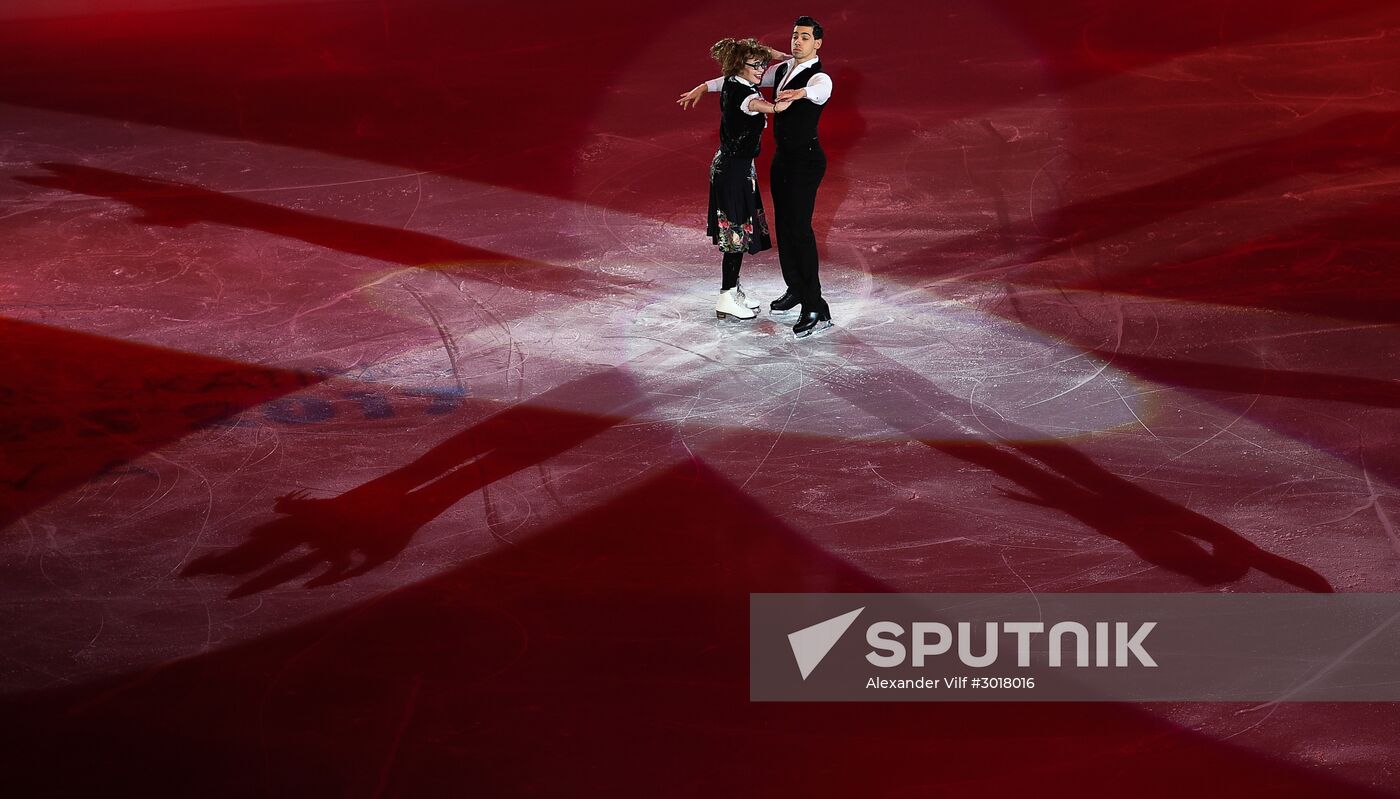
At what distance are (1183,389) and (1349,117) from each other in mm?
4303

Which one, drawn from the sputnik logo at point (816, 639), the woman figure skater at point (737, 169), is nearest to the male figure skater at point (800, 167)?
the woman figure skater at point (737, 169)

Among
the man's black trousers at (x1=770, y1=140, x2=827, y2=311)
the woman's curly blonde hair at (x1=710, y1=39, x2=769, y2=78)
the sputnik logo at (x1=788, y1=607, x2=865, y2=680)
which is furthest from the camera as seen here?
the man's black trousers at (x1=770, y1=140, x2=827, y2=311)

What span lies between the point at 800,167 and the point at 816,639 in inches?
115

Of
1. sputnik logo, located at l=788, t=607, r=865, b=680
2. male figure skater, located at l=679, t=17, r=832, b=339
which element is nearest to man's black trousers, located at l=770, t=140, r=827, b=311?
male figure skater, located at l=679, t=17, r=832, b=339

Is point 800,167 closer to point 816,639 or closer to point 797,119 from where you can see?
point 797,119

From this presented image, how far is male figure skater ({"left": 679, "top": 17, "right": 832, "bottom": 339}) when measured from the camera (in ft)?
21.0

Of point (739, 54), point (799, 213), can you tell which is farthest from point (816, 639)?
point (739, 54)

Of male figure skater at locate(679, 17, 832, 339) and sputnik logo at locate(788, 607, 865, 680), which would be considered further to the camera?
male figure skater at locate(679, 17, 832, 339)

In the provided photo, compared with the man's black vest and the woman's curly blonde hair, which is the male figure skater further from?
the woman's curly blonde hair

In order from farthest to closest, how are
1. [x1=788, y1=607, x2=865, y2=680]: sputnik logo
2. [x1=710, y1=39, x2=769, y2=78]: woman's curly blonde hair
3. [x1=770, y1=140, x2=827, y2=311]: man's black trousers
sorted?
[x1=770, y1=140, x2=827, y2=311]: man's black trousers < [x1=710, y1=39, x2=769, y2=78]: woman's curly blonde hair < [x1=788, y1=607, x2=865, y2=680]: sputnik logo

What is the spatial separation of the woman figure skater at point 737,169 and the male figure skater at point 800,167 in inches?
4.5

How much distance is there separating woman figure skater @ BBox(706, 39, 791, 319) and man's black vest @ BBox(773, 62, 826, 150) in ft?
0.38

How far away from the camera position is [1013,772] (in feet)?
13.3

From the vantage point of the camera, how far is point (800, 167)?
6.71 meters
